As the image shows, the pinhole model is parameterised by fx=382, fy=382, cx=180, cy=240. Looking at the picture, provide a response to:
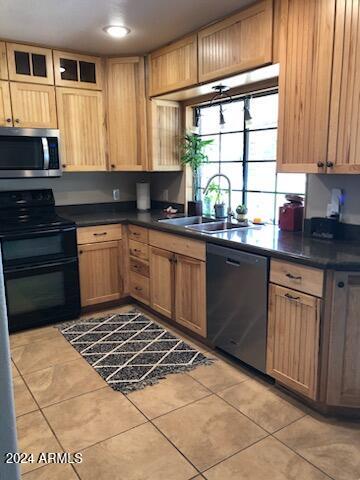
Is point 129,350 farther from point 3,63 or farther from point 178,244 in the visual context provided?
point 3,63

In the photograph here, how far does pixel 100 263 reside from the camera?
3.50 metres

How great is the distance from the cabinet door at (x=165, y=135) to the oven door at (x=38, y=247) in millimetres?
1077

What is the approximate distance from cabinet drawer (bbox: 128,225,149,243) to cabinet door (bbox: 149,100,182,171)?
63 cm

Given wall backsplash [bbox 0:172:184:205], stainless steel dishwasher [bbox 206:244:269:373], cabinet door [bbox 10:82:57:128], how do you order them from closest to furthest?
stainless steel dishwasher [bbox 206:244:269:373]
cabinet door [bbox 10:82:57:128]
wall backsplash [bbox 0:172:184:205]

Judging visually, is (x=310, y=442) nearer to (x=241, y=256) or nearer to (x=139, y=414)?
(x=139, y=414)

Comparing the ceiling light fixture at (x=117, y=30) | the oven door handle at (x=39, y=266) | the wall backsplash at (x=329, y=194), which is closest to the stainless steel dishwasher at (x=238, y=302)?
the wall backsplash at (x=329, y=194)

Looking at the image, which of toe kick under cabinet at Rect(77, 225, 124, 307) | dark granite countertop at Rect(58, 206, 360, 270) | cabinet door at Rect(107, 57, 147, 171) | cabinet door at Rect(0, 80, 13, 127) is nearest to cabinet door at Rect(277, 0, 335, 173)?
dark granite countertop at Rect(58, 206, 360, 270)

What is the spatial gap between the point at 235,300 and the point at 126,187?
2.21 m

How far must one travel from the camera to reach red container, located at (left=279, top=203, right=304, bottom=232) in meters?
2.68

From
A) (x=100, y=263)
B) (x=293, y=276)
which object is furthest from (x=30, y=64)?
(x=293, y=276)

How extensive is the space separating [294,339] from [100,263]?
1972 millimetres

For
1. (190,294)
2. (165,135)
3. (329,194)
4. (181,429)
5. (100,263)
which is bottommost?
(181,429)

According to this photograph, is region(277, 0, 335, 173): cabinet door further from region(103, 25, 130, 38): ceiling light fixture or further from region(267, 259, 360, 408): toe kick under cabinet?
region(103, 25, 130, 38): ceiling light fixture

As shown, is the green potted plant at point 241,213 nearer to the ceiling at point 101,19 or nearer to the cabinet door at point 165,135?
the cabinet door at point 165,135
